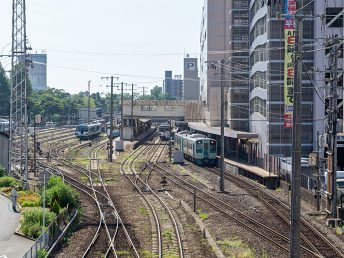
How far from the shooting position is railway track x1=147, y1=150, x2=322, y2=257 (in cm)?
2265

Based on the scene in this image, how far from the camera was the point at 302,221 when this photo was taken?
→ 27.4 metres

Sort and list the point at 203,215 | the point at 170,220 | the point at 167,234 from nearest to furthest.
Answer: the point at 167,234
the point at 170,220
the point at 203,215

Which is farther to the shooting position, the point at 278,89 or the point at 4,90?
the point at 4,90

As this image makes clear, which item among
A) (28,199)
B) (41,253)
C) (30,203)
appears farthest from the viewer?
(28,199)

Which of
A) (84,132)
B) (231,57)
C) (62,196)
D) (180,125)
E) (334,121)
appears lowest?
(62,196)

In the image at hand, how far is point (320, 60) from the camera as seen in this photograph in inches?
1880

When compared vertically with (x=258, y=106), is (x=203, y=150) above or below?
below

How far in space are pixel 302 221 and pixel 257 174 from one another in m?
16.3

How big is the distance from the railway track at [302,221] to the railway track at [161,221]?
4959mm

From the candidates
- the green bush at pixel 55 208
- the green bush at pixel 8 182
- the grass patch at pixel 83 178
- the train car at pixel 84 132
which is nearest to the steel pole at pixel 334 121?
the green bush at pixel 55 208

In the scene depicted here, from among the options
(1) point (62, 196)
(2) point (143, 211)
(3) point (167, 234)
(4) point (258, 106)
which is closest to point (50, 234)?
(3) point (167, 234)

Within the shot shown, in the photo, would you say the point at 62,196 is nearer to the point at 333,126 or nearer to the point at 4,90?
the point at 333,126

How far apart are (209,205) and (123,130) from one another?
57.3m

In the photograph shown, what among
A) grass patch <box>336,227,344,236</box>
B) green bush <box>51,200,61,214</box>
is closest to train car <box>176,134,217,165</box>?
grass patch <box>336,227,344,236</box>
